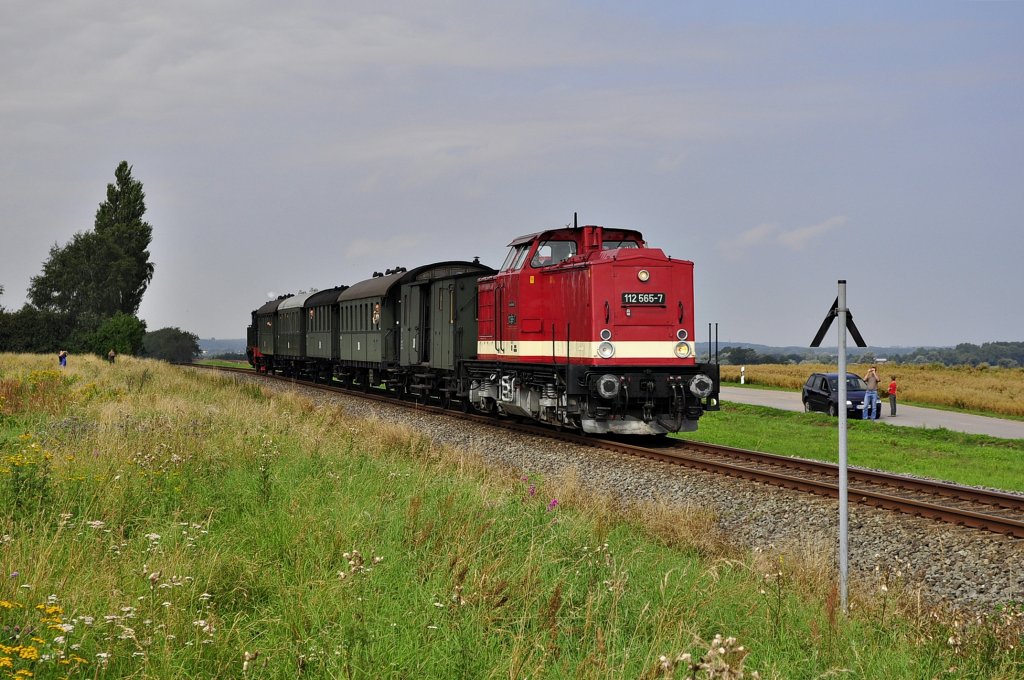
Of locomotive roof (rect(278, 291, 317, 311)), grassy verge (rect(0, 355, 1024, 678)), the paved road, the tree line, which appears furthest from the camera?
the tree line

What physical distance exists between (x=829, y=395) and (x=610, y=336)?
14.3 meters

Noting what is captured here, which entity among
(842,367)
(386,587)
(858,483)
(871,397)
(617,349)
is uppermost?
(617,349)

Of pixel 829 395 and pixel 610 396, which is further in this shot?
pixel 829 395

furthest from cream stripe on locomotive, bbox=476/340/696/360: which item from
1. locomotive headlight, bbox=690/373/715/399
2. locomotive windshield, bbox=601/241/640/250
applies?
locomotive windshield, bbox=601/241/640/250

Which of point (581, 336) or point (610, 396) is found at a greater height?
point (581, 336)

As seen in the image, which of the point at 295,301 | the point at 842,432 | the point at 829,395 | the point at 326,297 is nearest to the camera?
the point at 842,432

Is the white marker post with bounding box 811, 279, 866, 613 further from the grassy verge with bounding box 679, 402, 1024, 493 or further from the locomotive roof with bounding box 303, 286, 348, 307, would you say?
the locomotive roof with bounding box 303, 286, 348, 307

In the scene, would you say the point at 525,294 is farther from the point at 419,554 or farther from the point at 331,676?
the point at 331,676

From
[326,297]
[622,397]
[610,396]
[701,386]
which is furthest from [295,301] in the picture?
[701,386]

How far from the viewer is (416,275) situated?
2547cm

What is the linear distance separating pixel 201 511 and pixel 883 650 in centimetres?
564

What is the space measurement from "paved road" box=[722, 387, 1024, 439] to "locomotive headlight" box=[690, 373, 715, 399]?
12.1 metres

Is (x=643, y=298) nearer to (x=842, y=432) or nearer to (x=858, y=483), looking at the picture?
(x=858, y=483)

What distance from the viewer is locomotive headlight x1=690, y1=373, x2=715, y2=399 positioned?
16000mm
